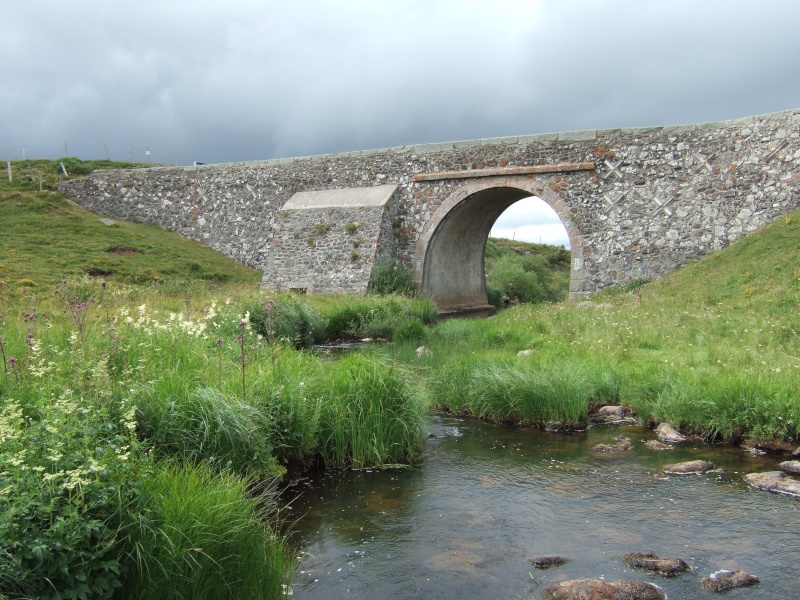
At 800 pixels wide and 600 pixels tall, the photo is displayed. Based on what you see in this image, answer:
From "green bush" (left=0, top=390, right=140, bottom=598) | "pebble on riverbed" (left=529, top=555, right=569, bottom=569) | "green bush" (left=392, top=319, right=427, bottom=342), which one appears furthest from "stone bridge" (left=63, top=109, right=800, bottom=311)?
"green bush" (left=0, top=390, right=140, bottom=598)

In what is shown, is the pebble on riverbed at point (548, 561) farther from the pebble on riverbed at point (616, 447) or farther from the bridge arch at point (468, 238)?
the bridge arch at point (468, 238)

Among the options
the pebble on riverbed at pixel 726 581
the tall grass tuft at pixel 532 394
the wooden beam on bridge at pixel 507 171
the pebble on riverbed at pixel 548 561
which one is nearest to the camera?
the pebble on riverbed at pixel 726 581

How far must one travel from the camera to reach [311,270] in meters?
22.7

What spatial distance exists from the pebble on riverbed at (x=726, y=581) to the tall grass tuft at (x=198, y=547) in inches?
107

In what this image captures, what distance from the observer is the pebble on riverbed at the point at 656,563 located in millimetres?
4697

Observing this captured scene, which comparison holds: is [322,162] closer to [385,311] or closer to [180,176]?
[180,176]

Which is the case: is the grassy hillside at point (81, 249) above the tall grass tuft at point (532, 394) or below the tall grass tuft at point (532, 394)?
above

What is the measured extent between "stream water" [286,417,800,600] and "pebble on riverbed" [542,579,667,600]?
0.13 m

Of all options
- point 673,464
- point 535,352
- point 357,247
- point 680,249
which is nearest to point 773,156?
point 680,249

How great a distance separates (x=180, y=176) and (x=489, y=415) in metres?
22.9

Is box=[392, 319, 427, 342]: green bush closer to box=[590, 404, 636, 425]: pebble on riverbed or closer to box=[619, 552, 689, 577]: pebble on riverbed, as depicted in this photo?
box=[590, 404, 636, 425]: pebble on riverbed

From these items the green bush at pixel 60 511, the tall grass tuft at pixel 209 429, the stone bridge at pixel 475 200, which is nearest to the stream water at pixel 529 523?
the tall grass tuft at pixel 209 429

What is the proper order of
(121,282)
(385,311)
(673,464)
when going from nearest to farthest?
(673,464) < (385,311) < (121,282)

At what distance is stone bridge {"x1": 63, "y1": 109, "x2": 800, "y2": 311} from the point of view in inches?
715
